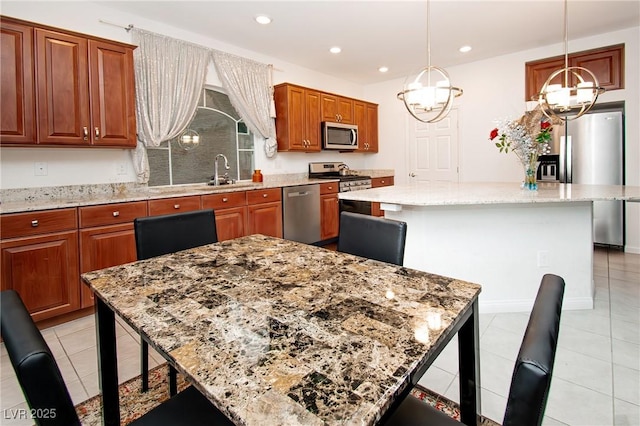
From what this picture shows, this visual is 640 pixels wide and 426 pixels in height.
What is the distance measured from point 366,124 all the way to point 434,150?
3.95 feet

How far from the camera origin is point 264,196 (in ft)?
13.2

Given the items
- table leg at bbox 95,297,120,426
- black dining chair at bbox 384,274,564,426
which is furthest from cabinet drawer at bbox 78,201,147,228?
black dining chair at bbox 384,274,564,426

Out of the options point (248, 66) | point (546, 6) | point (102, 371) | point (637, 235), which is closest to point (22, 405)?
point (102, 371)

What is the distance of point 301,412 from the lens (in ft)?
1.89

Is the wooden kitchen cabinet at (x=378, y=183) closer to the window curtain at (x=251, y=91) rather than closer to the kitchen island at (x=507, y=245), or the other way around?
the window curtain at (x=251, y=91)

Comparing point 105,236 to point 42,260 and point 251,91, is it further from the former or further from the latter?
point 251,91

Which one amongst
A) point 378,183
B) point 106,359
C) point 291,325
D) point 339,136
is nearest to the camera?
point 291,325

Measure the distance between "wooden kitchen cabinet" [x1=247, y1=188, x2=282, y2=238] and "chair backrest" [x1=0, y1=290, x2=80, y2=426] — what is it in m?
3.19

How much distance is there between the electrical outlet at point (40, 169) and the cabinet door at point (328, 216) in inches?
116

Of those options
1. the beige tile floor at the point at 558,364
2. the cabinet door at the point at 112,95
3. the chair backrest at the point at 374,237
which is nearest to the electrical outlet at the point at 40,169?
the cabinet door at the point at 112,95

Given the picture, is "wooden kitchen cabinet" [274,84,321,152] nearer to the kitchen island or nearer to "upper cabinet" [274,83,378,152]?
"upper cabinet" [274,83,378,152]

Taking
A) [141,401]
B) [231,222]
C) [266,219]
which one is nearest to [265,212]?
[266,219]

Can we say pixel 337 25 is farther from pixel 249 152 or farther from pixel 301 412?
pixel 301 412

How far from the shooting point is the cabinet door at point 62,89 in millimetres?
2590
